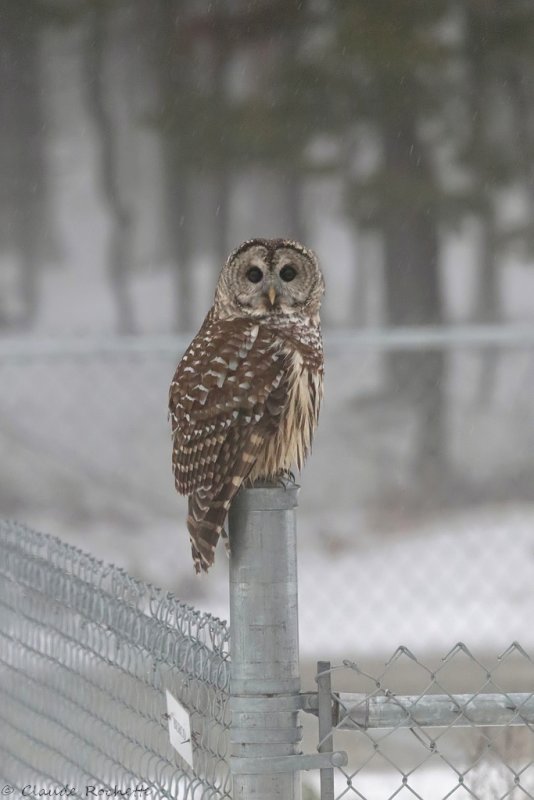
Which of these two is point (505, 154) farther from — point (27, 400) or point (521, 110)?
point (27, 400)

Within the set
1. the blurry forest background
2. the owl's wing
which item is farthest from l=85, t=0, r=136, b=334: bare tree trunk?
the owl's wing

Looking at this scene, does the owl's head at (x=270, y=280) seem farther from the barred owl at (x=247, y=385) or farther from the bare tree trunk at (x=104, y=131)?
the bare tree trunk at (x=104, y=131)

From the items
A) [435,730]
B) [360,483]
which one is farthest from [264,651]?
[360,483]

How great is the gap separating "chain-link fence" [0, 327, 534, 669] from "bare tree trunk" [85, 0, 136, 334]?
1955 mm

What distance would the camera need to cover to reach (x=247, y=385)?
285 cm

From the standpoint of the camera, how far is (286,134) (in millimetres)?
16344

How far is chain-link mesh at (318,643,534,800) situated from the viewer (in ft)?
6.61

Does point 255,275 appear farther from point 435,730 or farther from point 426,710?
point 435,730

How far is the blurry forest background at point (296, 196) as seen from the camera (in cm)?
1439

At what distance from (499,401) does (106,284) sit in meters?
4.84

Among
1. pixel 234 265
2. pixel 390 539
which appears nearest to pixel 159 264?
pixel 390 539

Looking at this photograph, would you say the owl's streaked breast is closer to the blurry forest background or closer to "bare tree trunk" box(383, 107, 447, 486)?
the blurry forest background

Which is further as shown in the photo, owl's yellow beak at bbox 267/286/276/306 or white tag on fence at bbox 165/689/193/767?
owl's yellow beak at bbox 267/286/276/306

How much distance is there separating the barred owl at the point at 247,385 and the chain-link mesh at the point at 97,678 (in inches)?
10.0
